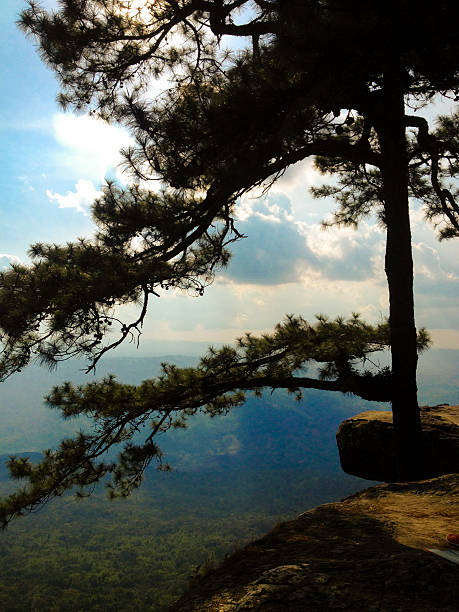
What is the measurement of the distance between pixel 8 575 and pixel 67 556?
1364 cm

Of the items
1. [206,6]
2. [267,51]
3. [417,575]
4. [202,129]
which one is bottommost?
[417,575]

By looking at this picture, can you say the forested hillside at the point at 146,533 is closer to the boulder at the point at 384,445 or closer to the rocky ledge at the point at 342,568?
the boulder at the point at 384,445

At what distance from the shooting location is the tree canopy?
4.02 metres

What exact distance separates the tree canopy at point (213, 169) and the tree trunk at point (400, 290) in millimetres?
20

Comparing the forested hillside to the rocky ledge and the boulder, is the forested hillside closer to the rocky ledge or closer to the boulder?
the boulder

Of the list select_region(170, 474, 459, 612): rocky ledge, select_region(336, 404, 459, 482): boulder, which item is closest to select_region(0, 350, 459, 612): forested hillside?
select_region(336, 404, 459, 482): boulder

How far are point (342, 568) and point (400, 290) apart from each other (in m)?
4.28

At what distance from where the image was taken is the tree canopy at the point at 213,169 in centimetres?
402

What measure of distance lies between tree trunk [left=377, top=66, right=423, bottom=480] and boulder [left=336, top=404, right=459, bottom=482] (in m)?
0.89

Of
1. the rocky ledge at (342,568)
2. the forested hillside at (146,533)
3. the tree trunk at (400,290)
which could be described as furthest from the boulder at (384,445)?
the forested hillside at (146,533)

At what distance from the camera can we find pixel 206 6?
556 cm

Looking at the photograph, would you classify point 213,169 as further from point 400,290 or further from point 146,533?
point 146,533

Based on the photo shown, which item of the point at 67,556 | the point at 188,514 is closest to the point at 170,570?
the point at 67,556

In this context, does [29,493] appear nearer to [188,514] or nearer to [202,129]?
[202,129]
